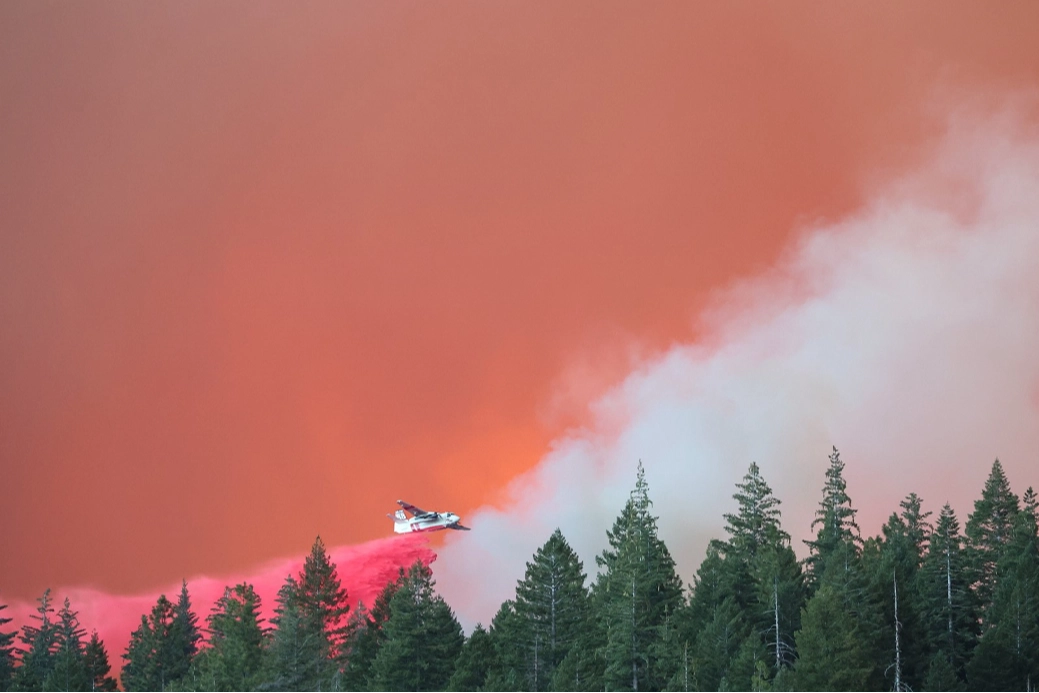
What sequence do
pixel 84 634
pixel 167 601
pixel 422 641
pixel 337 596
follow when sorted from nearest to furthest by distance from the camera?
pixel 422 641 → pixel 337 596 → pixel 167 601 → pixel 84 634

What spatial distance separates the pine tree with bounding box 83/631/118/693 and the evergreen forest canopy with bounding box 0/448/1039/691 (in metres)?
1.45

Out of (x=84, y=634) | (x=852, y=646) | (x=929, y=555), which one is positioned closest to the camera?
(x=852, y=646)

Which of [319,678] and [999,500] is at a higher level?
[999,500]

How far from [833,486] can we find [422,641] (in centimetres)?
3054

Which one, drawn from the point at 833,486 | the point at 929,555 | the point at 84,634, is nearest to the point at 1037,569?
the point at 929,555

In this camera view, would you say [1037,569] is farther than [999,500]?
No

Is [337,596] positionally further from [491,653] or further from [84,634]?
[84,634]

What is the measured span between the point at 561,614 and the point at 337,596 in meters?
18.0

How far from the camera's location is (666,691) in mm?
84188

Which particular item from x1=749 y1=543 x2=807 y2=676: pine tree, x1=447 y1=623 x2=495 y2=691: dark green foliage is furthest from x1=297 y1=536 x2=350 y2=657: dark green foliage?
x1=749 y1=543 x2=807 y2=676: pine tree

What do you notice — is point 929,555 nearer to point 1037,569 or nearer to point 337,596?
point 1037,569

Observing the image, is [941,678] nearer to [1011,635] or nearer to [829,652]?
[1011,635]

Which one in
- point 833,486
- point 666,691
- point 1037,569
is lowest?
point 666,691

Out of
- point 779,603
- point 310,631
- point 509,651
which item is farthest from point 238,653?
point 779,603
